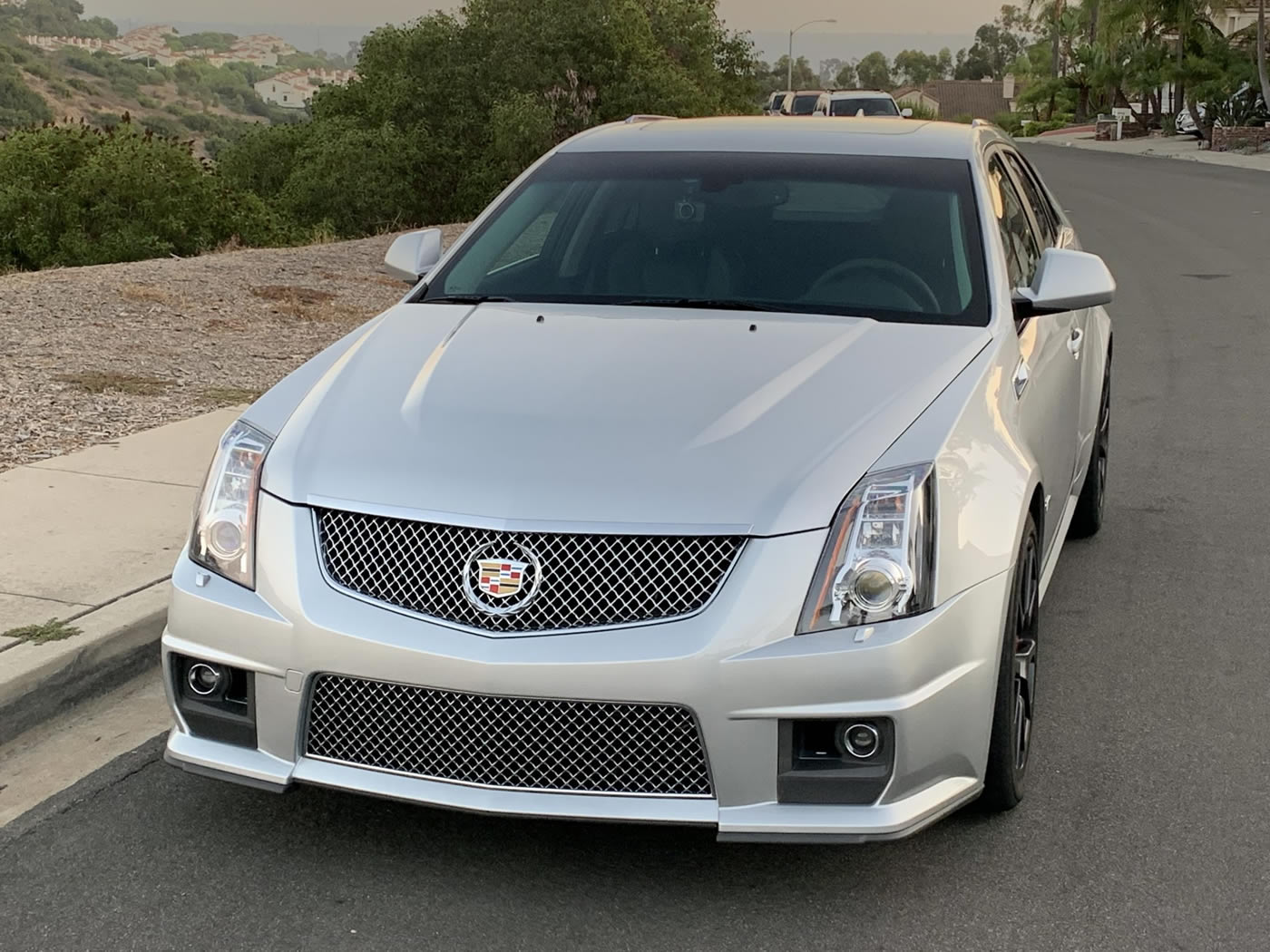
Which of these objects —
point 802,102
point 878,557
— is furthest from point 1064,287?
point 802,102

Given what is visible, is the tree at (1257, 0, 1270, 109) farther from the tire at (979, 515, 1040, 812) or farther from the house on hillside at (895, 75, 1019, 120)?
the house on hillside at (895, 75, 1019, 120)

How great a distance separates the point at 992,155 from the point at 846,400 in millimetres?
2193

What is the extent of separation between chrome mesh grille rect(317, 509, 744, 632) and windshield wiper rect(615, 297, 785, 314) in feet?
5.05

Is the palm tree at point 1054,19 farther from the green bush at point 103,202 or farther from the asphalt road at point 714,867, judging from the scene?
the asphalt road at point 714,867

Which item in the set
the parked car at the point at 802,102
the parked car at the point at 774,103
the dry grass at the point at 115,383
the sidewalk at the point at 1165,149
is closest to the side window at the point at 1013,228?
the dry grass at the point at 115,383

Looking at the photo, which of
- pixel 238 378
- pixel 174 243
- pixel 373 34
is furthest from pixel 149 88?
pixel 238 378

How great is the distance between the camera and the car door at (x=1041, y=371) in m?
4.79

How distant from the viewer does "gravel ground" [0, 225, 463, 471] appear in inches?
338

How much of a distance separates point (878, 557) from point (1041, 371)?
65.9 inches

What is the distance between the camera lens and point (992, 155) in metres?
5.89

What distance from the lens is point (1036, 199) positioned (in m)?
6.57

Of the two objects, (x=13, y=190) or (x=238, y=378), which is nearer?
(x=238, y=378)

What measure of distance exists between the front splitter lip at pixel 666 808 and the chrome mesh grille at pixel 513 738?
0.02m

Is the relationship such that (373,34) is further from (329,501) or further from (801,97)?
(329,501)
